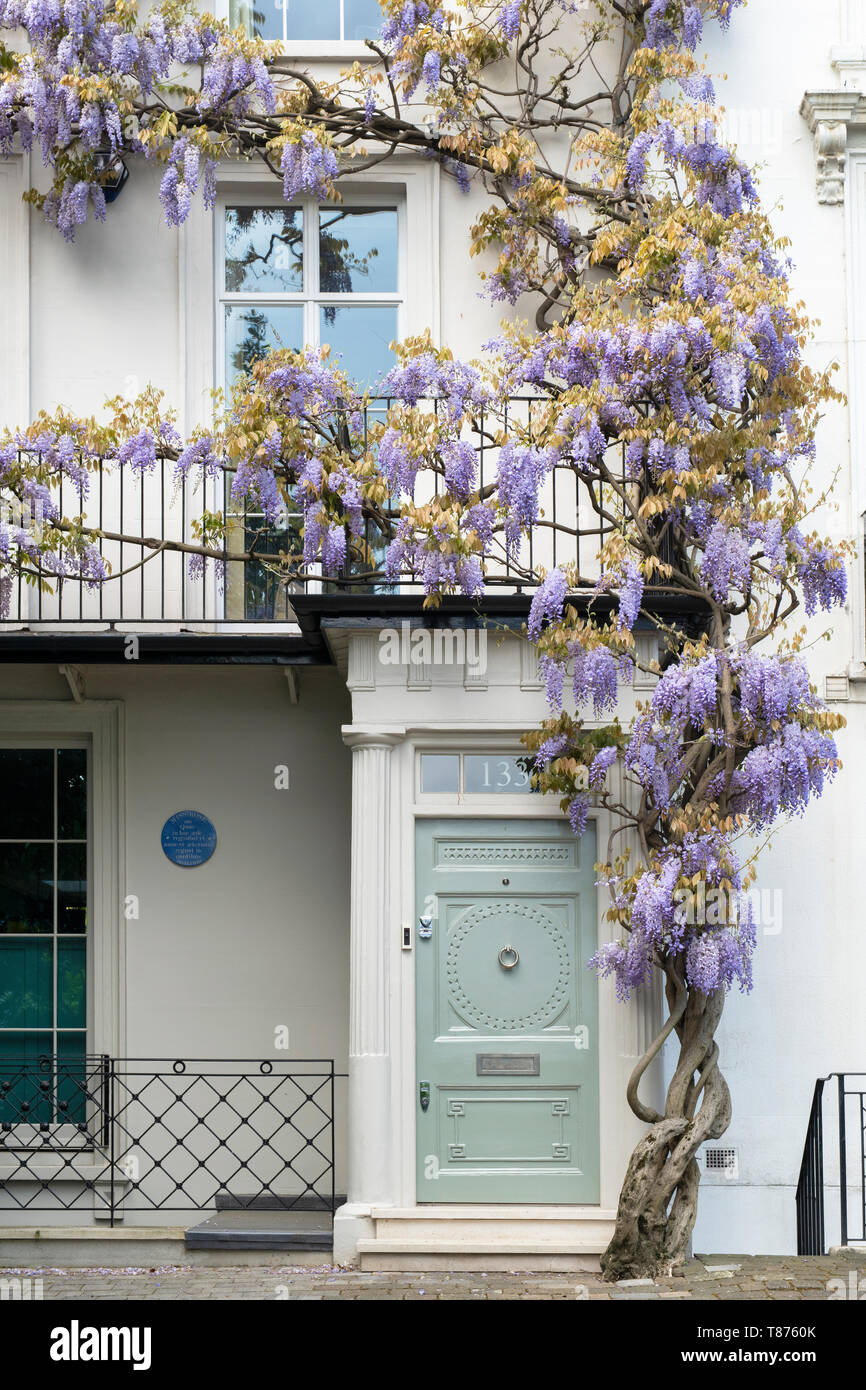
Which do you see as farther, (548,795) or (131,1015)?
(131,1015)

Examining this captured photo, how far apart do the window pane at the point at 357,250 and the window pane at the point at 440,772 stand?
3.42 meters

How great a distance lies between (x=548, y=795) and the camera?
27.9 ft

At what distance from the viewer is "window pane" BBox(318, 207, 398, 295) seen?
10211 millimetres

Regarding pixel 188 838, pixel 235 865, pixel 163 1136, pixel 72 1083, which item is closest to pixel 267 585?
pixel 188 838

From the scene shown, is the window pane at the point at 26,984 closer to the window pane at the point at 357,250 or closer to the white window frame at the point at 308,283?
the white window frame at the point at 308,283

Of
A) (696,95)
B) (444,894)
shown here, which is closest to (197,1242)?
(444,894)

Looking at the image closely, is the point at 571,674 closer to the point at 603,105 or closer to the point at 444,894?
the point at 444,894

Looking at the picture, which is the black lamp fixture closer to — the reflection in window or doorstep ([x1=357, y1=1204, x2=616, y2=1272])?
the reflection in window

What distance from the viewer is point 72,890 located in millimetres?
9883

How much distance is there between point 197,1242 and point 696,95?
736cm

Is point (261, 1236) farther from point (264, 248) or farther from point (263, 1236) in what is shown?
point (264, 248)

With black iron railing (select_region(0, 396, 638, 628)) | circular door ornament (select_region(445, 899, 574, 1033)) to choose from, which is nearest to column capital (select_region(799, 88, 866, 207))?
black iron railing (select_region(0, 396, 638, 628))

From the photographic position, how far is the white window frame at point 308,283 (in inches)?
398

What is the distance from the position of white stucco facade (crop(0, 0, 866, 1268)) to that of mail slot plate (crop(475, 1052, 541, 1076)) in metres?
1.11
